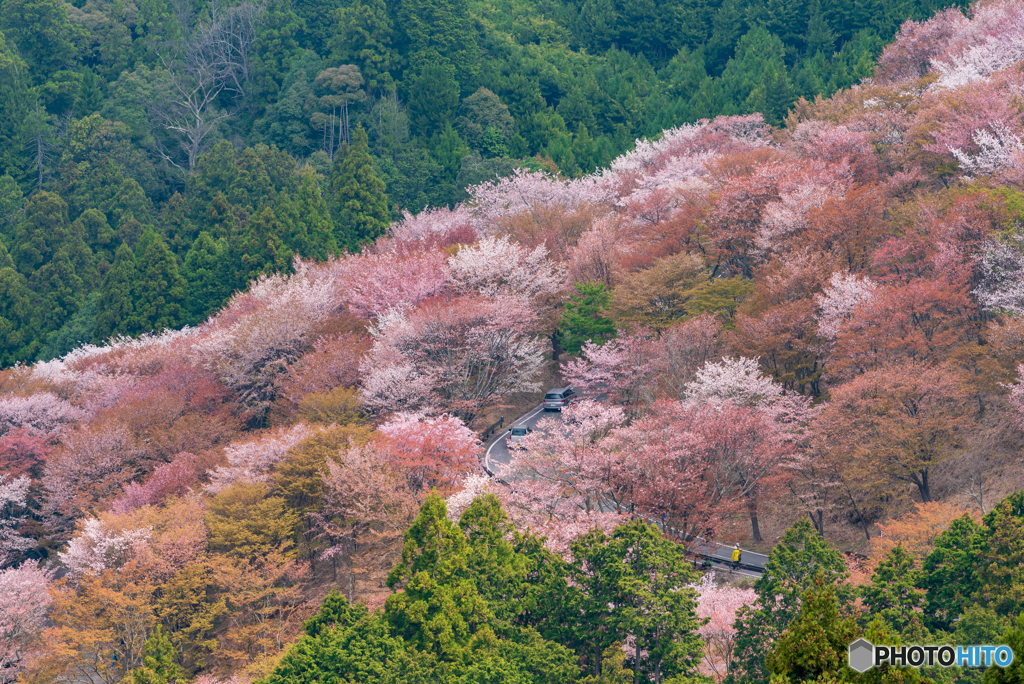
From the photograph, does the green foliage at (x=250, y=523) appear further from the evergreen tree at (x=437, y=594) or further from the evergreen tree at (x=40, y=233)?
the evergreen tree at (x=40, y=233)

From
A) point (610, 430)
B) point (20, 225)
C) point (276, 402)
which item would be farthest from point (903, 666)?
point (20, 225)

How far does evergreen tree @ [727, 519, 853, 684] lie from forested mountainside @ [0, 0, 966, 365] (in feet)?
152

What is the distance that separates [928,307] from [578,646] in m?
19.7

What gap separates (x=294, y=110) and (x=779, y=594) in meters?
78.2

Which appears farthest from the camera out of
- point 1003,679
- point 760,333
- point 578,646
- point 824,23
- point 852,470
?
point 824,23

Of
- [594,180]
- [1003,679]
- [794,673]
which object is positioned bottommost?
[594,180]

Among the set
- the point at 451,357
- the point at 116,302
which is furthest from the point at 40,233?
the point at 451,357

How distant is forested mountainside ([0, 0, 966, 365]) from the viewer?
242 ft

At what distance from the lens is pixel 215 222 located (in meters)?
78.8

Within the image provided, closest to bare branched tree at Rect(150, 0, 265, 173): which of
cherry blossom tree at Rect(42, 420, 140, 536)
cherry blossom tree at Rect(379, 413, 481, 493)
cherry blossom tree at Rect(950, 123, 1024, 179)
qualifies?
cherry blossom tree at Rect(42, 420, 140, 536)

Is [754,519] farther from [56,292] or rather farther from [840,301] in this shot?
[56,292]

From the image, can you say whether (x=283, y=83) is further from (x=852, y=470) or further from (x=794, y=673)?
(x=794, y=673)

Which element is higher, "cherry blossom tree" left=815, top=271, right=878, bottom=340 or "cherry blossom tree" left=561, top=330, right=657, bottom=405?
"cherry blossom tree" left=815, top=271, right=878, bottom=340

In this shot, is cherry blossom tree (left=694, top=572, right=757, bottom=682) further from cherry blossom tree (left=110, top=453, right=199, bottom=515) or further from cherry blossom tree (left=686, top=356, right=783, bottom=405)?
cherry blossom tree (left=110, top=453, right=199, bottom=515)
